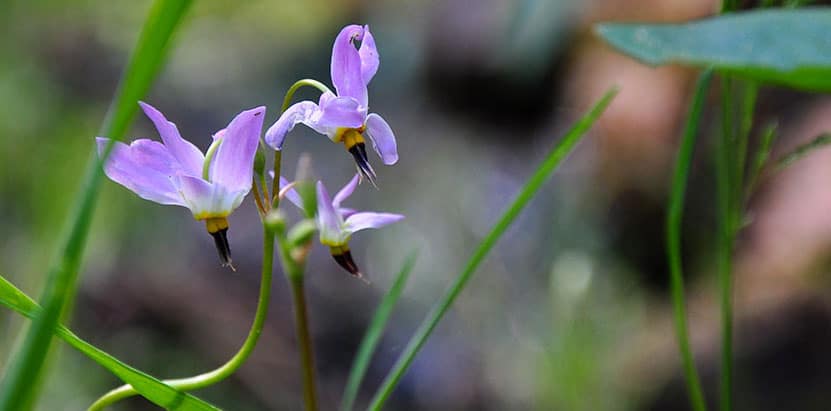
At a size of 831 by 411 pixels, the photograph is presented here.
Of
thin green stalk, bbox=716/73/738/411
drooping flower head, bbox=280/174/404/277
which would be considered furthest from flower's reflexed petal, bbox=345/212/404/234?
thin green stalk, bbox=716/73/738/411

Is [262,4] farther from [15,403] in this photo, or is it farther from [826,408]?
[15,403]

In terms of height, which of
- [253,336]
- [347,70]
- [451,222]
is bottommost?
[451,222]

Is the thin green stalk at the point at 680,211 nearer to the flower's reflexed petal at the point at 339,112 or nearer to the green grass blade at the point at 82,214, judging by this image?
the flower's reflexed petal at the point at 339,112

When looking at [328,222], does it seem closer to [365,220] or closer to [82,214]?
[365,220]

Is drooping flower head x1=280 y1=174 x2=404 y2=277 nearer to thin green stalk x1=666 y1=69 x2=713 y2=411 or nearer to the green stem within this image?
the green stem

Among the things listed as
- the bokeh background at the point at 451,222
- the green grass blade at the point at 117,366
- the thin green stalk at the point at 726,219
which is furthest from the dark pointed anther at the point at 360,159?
the bokeh background at the point at 451,222

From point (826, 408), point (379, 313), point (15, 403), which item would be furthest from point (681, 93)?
point (15, 403)

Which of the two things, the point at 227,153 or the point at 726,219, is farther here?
the point at 726,219

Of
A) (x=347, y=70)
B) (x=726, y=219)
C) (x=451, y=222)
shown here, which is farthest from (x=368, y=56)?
(x=451, y=222)
